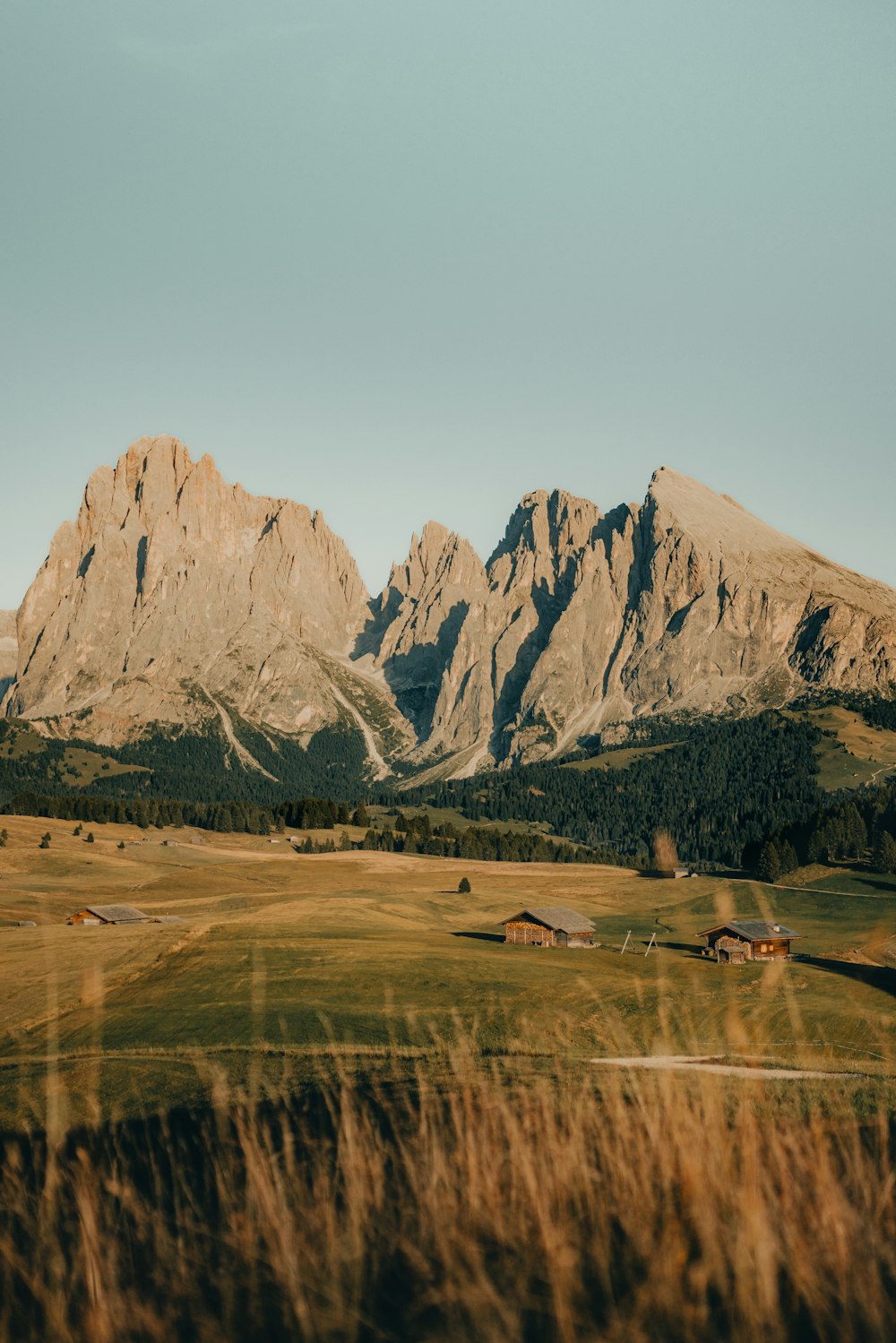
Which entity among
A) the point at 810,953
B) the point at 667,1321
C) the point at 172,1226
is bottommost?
the point at 810,953

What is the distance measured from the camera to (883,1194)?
34.0 feet

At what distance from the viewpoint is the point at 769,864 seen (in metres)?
159

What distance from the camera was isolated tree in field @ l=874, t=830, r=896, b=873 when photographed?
149m

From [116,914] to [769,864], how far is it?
326 feet

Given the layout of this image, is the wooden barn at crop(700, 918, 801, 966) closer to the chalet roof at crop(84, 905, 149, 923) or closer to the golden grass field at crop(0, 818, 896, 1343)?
the golden grass field at crop(0, 818, 896, 1343)

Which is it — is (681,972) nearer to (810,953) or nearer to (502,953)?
(502,953)

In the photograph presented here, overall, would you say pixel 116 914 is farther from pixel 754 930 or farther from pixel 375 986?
pixel 754 930

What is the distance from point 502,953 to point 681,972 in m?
15.4

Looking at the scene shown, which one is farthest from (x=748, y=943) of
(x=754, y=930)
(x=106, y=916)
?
(x=106, y=916)

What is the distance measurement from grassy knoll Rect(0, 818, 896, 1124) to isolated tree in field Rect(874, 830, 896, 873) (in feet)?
49.1

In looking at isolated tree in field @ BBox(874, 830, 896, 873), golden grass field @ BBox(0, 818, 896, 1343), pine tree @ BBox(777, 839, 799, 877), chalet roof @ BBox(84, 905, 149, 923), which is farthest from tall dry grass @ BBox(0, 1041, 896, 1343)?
pine tree @ BBox(777, 839, 799, 877)

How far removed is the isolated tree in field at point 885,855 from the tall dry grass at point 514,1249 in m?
149

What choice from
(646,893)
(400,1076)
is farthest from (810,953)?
(400,1076)

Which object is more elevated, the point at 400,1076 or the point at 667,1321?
the point at 667,1321
